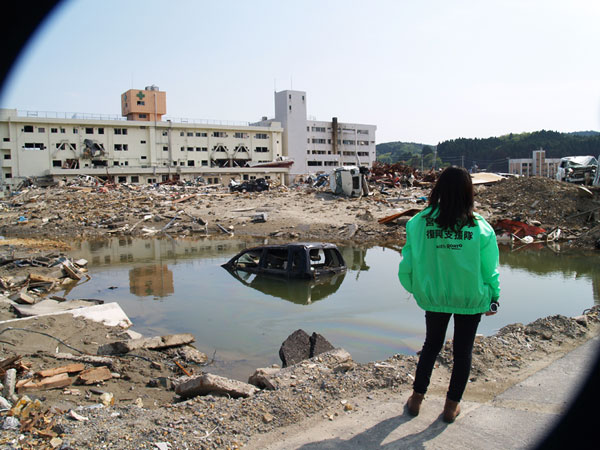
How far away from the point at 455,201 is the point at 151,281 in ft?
38.1

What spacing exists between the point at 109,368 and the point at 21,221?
27548 mm

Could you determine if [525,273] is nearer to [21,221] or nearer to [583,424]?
[583,424]

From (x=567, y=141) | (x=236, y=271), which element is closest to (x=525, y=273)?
(x=236, y=271)

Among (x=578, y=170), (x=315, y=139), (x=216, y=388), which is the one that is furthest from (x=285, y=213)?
(x=315, y=139)

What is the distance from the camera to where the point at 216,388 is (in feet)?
13.7

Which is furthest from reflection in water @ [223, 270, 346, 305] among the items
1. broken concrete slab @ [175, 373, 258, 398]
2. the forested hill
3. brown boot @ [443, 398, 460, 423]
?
the forested hill

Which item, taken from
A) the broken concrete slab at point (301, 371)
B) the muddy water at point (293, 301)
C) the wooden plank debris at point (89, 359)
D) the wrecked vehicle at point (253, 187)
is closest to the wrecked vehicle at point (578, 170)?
the muddy water at point (293, 301)

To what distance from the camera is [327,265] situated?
13500 millimetres

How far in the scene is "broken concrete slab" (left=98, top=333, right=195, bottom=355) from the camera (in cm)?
639

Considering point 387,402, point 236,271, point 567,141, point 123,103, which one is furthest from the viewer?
point 567,141

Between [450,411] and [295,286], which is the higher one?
[450,411]

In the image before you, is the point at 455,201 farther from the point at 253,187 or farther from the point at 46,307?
the point at 253,187

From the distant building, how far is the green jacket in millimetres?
60730

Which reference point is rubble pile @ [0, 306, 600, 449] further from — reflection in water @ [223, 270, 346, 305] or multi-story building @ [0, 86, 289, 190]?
multi-story building @ [0, 86, 289, 190]
